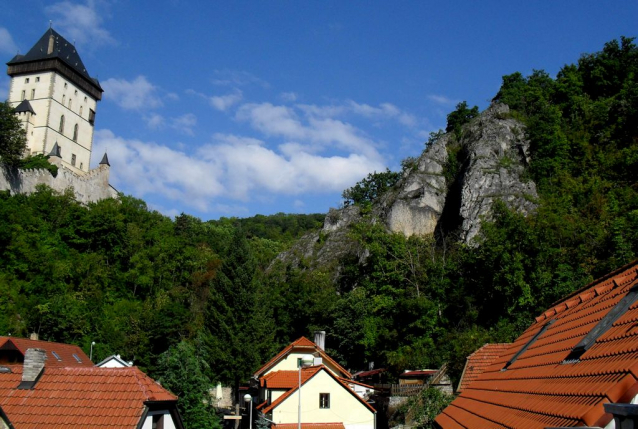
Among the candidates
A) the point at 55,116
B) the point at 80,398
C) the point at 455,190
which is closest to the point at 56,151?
the point at 55,116

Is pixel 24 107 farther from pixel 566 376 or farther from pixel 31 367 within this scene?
pixel 566 376

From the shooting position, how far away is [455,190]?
59.8m

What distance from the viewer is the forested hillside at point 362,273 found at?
4044 cm

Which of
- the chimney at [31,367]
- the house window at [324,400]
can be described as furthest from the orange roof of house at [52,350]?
the chimney at [31,367]

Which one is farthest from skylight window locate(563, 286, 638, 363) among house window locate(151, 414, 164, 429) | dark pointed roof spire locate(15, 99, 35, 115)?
dark pointed roof spire locate(15, 99, 35, 115)

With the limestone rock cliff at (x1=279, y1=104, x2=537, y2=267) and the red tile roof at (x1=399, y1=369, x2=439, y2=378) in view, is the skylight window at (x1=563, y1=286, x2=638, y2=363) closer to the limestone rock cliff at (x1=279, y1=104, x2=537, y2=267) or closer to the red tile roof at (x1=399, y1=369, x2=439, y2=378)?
the red tile roof at (x1=399, y1=369, x2=439, y2=378)

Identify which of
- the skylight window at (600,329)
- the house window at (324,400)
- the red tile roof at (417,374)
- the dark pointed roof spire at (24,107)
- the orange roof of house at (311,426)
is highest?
the dark pointed roof spire at (24,107)

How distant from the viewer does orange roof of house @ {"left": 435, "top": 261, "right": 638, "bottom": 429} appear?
4.88 meters

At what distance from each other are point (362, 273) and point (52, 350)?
30.2 m

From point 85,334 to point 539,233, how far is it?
3769cm

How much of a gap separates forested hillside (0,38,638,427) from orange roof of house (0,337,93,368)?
5.17 m

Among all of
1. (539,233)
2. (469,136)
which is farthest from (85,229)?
(539,233)

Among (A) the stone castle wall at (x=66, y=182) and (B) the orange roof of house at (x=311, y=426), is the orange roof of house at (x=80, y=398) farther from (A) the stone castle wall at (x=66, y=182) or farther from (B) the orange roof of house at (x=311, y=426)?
(A) the stone castle wall at (x=66, y=182)

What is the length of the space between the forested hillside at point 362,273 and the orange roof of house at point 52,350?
517cm
